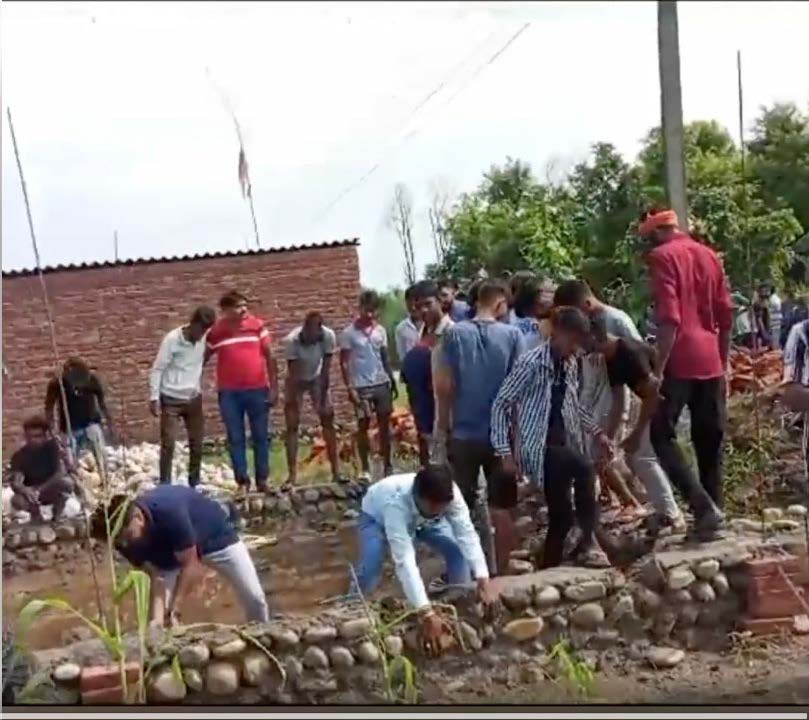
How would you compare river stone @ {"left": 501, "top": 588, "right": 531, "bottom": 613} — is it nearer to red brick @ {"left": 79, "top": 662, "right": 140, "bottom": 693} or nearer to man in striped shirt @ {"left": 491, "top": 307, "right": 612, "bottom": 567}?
man in striped shirt @ {"left": 491, "top": 307, "right": 612, "bottom": 567}

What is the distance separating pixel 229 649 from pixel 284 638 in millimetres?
176

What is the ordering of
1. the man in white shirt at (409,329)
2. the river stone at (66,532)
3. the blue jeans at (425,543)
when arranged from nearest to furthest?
the blue jeans at (425,543) < the man in white shirt at (409,329) < the river stone at (66,532)

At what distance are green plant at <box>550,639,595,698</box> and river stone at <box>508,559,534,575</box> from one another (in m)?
0.24

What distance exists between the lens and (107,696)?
212 inches

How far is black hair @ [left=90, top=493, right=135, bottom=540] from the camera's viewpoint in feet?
18.1

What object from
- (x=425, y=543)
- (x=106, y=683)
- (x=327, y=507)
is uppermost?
(x=327, y=507)

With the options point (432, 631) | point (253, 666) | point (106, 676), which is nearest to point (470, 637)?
point (432, 631)

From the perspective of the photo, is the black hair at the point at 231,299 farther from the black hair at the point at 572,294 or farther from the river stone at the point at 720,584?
the river stone at the point at 720,584

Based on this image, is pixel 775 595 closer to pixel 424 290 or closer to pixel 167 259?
pixel 424 290

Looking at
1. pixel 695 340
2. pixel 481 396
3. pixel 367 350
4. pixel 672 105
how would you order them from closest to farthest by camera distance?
pixel 672 105, pixel 695 340, pixel 481 396, pixel 367 350

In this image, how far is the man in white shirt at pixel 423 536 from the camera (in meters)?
5.32

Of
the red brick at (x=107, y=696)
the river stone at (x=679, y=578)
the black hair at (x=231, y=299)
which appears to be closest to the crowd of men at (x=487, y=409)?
A: the black hair at (x=231, y=299)

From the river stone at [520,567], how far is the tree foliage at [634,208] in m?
0.86

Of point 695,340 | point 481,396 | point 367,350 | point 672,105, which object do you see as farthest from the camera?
point 367,350
